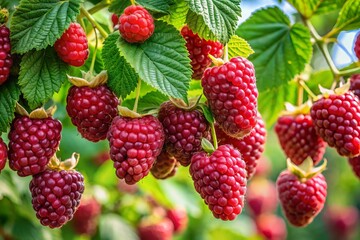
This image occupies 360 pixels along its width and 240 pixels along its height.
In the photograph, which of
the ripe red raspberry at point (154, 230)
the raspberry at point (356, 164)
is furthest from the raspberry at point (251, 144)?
the ripe red raspberry at point (154, 230)

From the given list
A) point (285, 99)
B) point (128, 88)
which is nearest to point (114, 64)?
point (128, 88)

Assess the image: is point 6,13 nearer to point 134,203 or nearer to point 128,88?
point 128,88

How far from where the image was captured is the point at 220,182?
168 centimetres

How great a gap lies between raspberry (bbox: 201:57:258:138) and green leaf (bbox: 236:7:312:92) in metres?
0.61

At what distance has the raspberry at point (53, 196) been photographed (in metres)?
1.75

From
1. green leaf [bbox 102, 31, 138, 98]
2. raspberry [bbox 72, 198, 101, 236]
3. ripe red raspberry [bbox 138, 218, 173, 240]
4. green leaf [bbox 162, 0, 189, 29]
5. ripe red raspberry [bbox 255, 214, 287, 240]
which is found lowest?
ripe red raspberry [bbox 255, 214, 287, 240]

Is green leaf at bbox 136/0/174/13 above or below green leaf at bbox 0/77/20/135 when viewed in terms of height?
above

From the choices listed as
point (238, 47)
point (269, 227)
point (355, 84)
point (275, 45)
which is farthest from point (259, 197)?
point (238, 47)

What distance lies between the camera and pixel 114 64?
5.67 ft

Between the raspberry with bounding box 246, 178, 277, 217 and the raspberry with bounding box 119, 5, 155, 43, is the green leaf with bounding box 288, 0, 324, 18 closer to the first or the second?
the raspberry with bounding box 119, 5, 155, 43

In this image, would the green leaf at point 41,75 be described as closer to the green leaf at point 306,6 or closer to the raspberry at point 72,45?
the raspberry at point 72,45

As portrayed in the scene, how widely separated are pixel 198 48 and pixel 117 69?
220 mm

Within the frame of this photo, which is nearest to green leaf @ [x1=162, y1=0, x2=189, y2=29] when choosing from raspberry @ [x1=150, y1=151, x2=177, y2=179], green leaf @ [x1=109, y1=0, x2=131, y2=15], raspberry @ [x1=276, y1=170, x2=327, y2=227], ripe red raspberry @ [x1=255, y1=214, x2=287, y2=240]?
green leaf @ [x1=109, y1=0, x2=131, y2=15]

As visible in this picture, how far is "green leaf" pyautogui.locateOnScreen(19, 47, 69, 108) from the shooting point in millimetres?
1692
